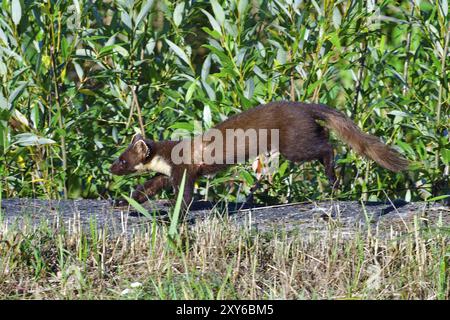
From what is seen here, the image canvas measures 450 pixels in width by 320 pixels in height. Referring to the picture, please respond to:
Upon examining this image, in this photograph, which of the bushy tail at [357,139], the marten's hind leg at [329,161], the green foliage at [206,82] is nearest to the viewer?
the bushy tail at [357,139]

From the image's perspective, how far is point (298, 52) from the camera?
7.55 metres

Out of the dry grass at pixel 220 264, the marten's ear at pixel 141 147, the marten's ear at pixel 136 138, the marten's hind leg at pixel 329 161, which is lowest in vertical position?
the dry grass at pixel 220 264

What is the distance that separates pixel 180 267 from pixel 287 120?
1853 millimetres

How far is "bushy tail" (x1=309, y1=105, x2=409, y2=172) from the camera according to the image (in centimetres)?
683

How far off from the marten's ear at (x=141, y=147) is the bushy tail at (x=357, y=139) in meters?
1.28

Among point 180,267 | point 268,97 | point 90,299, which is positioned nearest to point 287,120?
point 268,97

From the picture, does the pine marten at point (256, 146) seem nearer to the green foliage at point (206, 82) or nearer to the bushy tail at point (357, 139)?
the bushy tail at point (357, 139)

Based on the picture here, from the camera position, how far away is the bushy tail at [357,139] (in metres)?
6.83

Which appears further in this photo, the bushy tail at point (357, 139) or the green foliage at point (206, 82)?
the green foliage at point (206, 82)

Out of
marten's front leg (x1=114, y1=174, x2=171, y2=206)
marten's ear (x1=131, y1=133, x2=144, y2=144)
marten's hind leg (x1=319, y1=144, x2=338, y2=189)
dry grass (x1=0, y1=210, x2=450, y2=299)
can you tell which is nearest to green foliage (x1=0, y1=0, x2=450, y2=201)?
marten's hind leg (x1=319, y1=144, x2=338, y2=189)

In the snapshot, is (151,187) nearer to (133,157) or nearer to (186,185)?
(133,157)

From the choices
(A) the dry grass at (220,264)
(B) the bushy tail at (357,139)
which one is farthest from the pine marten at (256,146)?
(A) the dry grass at (220,264)

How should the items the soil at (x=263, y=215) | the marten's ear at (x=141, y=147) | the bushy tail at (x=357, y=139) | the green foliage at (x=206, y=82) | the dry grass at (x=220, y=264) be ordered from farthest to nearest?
1. the green foliage at (x=206, y=82)
2. the marten's ear at (x=141, y=147)
3. the bushy tail at (x=357, y=139)
4. the soil at (x=263, y=215)
5. the dry grass at (x=220, y=264)

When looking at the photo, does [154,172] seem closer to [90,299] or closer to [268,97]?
[268,97]
